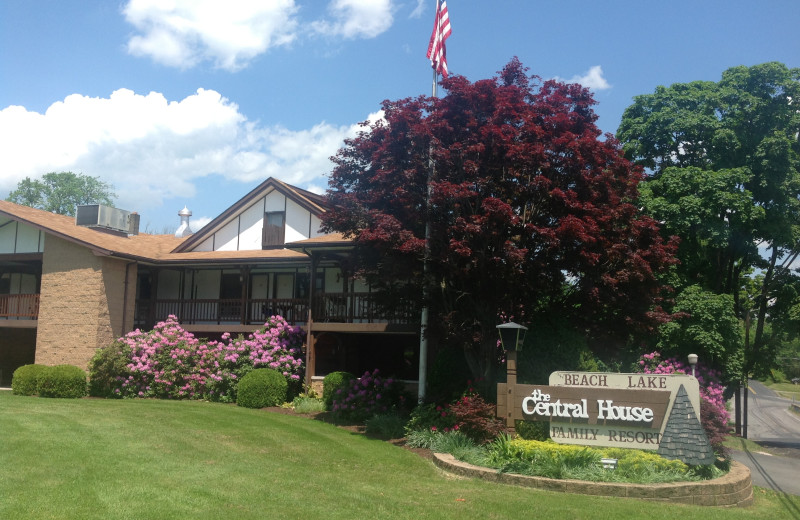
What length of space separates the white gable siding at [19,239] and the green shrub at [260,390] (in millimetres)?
10320

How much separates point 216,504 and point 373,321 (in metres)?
13.7

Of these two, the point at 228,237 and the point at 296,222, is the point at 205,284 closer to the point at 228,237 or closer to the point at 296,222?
the point at 228,237

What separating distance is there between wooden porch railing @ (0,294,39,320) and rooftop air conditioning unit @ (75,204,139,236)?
340 cm

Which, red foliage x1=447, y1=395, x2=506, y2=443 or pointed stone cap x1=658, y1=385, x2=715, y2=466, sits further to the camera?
red foliage x1=447, y1=395, x2=506, y2=443

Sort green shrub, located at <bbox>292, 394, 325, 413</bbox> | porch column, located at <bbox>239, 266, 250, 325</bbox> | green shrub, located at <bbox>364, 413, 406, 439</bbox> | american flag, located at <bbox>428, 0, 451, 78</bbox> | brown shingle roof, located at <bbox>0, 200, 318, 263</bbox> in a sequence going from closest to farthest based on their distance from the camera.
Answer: green shrub, located at <bbox>364, 413, 406, 439</bbox>, american flag, located at <bbox>428, 0, 451, 78</bbox>, green shrub, located at <bbox>292, 394, 325, 413</bbox>, brown shingle roof, located at <bbox>0, 200, 318, 263</bbox>, porch column, located at <bbox>239, 266, 250, 325</bbox>

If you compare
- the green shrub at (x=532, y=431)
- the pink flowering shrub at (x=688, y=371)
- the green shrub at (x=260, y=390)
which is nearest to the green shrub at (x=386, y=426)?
the green shrub at (x=532, y=431)

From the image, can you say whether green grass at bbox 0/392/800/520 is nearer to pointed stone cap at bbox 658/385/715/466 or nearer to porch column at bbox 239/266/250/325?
pointed stone cap at bbox 658/385/715/466

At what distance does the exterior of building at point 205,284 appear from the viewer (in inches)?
893

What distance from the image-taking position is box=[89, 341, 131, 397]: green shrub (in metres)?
21.3

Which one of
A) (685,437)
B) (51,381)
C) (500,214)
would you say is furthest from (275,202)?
(685,437)

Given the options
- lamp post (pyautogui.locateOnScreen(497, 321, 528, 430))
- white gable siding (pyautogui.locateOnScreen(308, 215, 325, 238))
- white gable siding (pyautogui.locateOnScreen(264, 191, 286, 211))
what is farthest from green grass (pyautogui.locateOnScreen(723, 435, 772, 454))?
white gable siding (pyautogui.locateOnScreen(264, 191, 286, 211))

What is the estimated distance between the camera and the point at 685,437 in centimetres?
1120

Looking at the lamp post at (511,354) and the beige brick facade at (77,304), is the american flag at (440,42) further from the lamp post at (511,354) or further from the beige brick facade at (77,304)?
the beige brick facade at (77,304)

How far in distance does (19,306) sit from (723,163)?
2636cm
